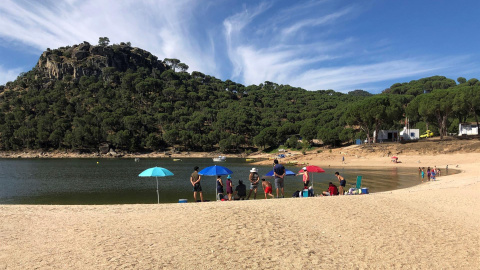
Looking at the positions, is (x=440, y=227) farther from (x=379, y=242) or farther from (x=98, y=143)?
(x=98, y=143)

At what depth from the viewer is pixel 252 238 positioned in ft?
27.0

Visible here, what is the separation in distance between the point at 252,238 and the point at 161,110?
14098 centimetres

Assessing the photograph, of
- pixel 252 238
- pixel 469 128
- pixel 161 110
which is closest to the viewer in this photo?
pixel 252 238

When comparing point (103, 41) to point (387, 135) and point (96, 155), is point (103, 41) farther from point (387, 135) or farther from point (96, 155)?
point (387, 135)

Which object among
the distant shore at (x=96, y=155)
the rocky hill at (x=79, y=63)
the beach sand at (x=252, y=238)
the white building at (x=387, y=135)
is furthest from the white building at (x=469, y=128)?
the rocky hill at (x=79, y=63)

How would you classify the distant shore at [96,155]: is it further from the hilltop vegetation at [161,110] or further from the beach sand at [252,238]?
the beach sand at [252,238]

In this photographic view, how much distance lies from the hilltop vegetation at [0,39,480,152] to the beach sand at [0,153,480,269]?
201 feet

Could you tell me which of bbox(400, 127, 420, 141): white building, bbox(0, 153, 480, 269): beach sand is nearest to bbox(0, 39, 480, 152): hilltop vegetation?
bbox(400, 127, 420, 141): white building

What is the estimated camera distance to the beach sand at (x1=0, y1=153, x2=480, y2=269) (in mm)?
6727

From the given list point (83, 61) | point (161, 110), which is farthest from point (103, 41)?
point (161, 110)

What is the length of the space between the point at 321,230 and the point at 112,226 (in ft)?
21.9

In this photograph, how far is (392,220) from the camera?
34.0ft

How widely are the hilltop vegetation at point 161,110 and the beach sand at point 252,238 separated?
201ft

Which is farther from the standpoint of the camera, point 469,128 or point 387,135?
point 387,135
